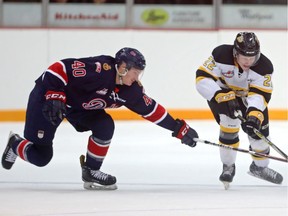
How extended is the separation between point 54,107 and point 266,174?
147cm

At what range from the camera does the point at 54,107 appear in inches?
196

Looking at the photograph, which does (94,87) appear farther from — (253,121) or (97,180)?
(253,121)

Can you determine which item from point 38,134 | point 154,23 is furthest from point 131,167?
point 154,23

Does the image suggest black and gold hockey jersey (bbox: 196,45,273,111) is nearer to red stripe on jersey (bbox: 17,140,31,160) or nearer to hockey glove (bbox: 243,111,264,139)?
hockey glove (bbox: 243,111,264,139)

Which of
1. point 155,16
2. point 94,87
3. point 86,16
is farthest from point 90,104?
point 155,16

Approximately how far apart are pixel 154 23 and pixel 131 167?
4373mm

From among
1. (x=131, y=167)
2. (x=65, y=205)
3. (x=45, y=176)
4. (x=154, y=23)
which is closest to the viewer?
(x=65, y=205)

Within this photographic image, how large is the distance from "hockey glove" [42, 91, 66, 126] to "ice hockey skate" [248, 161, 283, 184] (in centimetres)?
139

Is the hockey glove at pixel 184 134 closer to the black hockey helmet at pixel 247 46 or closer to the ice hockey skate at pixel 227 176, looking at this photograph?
the ice hockey skate at pixel 227 176

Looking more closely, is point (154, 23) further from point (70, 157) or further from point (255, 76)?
point (255, 76)

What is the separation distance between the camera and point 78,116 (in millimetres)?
5449

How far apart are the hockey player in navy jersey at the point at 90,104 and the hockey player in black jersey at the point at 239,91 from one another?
0.31 meters

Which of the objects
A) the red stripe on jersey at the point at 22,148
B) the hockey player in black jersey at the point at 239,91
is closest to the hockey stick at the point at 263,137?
the hockey player in black jersey at the point at 239,91

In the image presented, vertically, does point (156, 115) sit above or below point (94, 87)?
below
